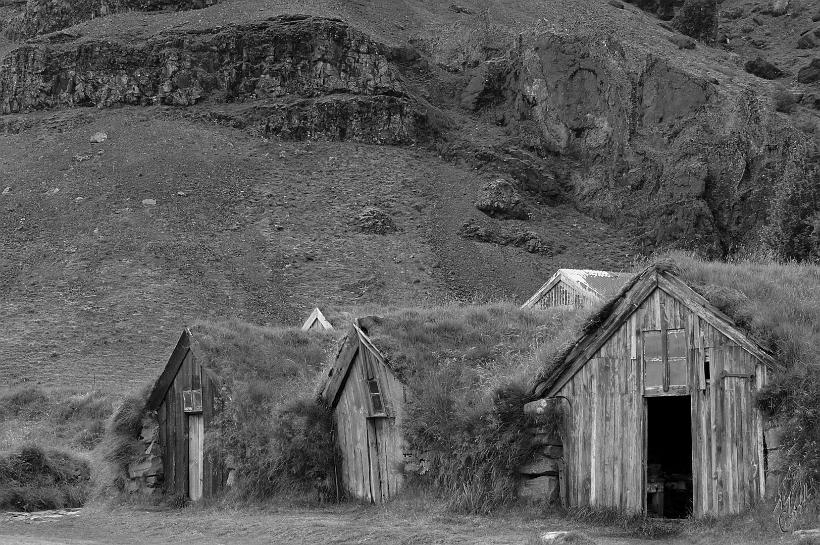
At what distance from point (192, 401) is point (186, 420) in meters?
0.54

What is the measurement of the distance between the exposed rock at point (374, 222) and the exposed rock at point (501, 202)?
750 centimetres

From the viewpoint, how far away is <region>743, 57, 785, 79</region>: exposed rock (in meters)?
101

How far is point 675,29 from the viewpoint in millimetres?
115812

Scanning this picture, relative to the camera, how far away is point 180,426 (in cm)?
2352

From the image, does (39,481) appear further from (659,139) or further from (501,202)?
(659,139)

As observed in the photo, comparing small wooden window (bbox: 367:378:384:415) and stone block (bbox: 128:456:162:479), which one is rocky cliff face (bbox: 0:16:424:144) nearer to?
stone block (bbox: 128:456:162:479)

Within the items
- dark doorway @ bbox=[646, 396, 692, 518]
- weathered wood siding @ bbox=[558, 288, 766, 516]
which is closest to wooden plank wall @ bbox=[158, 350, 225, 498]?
weathered wood siding @ bbox=[558, 288, 766, 516]

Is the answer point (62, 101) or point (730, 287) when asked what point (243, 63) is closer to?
point (62, 101)

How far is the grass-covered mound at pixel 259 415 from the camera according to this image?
21000 millimetres

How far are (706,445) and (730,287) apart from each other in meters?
2.38

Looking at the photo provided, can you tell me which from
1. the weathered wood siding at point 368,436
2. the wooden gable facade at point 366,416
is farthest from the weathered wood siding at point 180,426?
the weathered wood siding at point 368,436

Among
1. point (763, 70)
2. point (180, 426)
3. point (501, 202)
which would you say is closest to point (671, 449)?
point (180, 426)

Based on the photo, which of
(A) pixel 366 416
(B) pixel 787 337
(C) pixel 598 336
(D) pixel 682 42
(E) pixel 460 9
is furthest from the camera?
(E) pixel 460 9

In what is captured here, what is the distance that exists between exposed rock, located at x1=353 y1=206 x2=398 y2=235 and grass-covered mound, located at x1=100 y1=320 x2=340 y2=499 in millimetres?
54490
